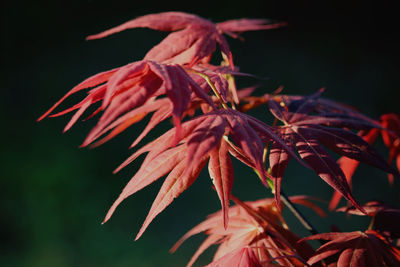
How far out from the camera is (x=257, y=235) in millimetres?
473

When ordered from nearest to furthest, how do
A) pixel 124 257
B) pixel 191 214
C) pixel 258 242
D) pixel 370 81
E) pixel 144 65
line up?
pixel 144 65
pixel 258 242
pixel 124 257
pixel 191 214
pixel 370 81

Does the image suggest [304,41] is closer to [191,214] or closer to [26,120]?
[191,214]

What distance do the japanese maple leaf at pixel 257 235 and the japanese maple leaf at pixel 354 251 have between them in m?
0.03

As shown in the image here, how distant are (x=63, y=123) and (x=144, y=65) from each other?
1692mm

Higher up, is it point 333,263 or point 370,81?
point 333,263

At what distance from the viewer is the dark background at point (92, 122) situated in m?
1.82

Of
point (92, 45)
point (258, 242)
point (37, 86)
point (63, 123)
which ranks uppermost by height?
point (258, 242)

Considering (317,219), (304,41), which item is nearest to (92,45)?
(304,41)

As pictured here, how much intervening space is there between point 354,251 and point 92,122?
172 cm

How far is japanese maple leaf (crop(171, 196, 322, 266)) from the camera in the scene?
416mm

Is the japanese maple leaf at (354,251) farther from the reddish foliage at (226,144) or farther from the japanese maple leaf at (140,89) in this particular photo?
the japanese maple leaf at (140,89)

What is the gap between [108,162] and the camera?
189 centimetres

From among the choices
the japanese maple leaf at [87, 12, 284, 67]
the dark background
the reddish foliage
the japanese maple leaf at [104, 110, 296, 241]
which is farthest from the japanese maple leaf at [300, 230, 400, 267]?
the dark background

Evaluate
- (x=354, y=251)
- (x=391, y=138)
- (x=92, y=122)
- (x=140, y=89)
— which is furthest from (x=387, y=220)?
(x=92, y=122)
